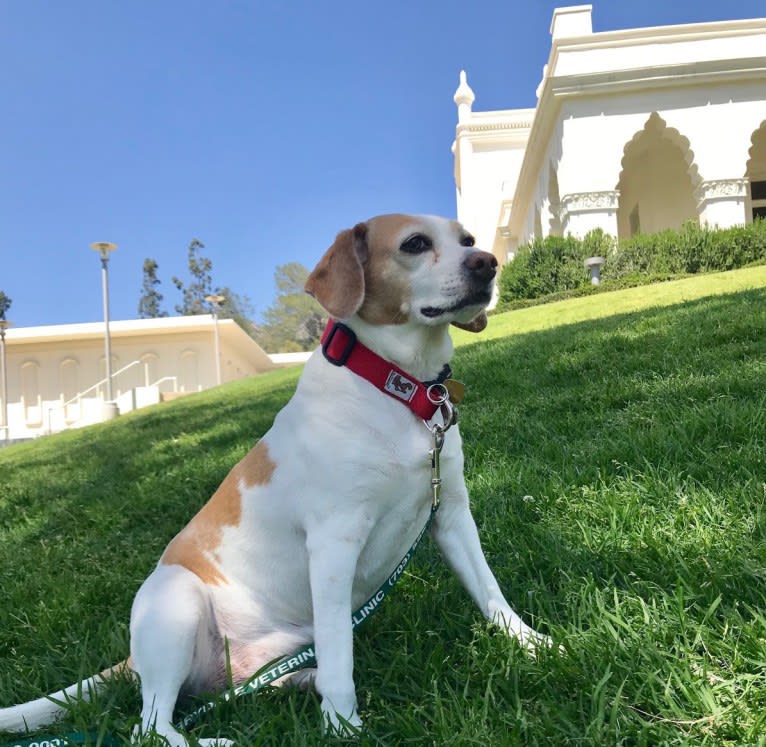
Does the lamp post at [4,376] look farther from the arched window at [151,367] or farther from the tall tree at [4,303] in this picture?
the tall tree at [4,303]

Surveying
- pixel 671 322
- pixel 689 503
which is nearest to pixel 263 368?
pixel 671 322

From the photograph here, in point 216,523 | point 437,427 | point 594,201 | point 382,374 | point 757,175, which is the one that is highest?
point 757,175

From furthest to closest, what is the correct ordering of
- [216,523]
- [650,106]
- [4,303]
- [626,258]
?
[4,303] → [650,106] → [626,258] → [216,523]

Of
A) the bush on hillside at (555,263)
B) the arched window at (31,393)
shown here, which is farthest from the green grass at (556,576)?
the arched window at (31,393)

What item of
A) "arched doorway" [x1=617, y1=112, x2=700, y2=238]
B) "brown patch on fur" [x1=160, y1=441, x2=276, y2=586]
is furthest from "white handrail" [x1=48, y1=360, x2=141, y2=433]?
"brown patch on fur" [x1=160, y1=441, x2=276, y2=586]

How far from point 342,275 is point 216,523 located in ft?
2.95

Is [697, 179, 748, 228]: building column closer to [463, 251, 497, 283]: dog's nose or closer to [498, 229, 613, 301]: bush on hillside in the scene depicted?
[498, 229, 613, 301]: bush on hillside

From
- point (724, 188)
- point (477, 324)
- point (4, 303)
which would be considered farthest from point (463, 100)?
point (4, 303)

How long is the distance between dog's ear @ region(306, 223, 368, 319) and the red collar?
0.29 ft

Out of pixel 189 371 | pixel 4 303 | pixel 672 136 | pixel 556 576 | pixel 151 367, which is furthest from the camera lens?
pixel 4 303

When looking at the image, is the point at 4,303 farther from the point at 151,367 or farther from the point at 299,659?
the point at 299,659

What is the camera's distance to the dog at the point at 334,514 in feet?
5.79

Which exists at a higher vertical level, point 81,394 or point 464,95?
point 464,95

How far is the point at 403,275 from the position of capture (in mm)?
2129
